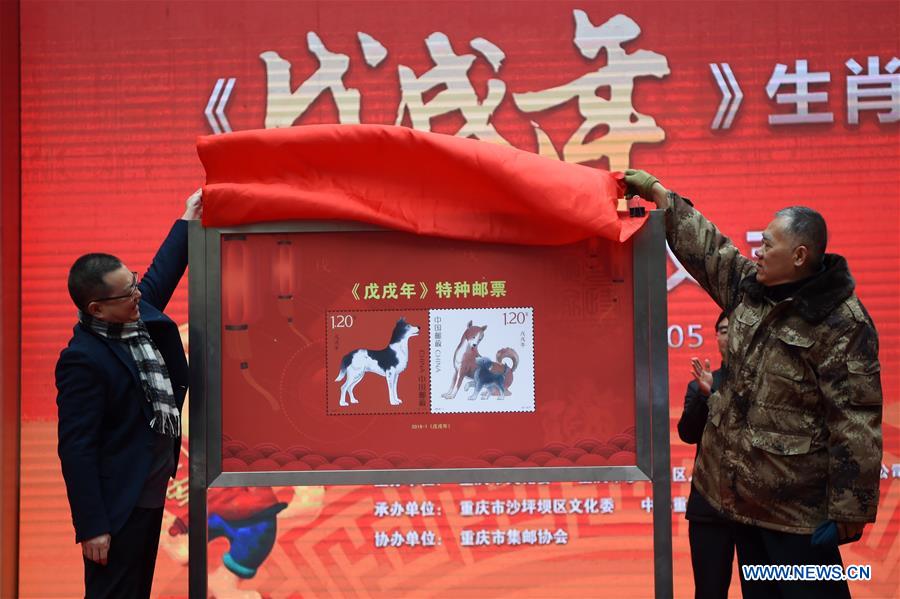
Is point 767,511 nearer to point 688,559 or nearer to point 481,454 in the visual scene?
point 481,454

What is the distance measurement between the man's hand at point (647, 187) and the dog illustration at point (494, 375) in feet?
1.71

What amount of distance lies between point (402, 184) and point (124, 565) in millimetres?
1184

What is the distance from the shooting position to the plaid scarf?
2158 mm

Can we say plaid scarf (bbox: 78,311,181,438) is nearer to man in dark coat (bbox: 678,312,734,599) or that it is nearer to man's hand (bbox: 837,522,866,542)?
man in dark coat (bbox: 678,312,734,599)

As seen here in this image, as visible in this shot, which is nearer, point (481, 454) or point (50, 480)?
point (481, 454)

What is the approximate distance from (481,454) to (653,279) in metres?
0.61

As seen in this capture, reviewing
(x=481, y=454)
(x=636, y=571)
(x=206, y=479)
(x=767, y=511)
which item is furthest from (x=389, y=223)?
(x=636, y=571)

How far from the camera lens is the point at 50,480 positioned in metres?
3.61

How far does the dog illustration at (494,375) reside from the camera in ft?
7.11

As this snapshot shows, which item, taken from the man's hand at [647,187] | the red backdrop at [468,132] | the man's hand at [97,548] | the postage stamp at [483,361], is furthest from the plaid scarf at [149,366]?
the red backdrop at [468,132]

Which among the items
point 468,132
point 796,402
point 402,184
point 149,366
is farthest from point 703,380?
point 149,366

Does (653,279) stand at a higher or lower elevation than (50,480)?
higher

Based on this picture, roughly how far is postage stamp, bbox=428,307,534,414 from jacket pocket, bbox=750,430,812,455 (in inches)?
22.0

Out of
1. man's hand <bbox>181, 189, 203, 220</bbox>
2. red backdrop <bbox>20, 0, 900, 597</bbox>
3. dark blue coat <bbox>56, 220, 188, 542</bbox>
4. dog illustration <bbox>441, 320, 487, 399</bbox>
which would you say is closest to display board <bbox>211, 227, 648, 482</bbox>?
dog illustration <bbox>441, 320, 487, 399</bbox>
